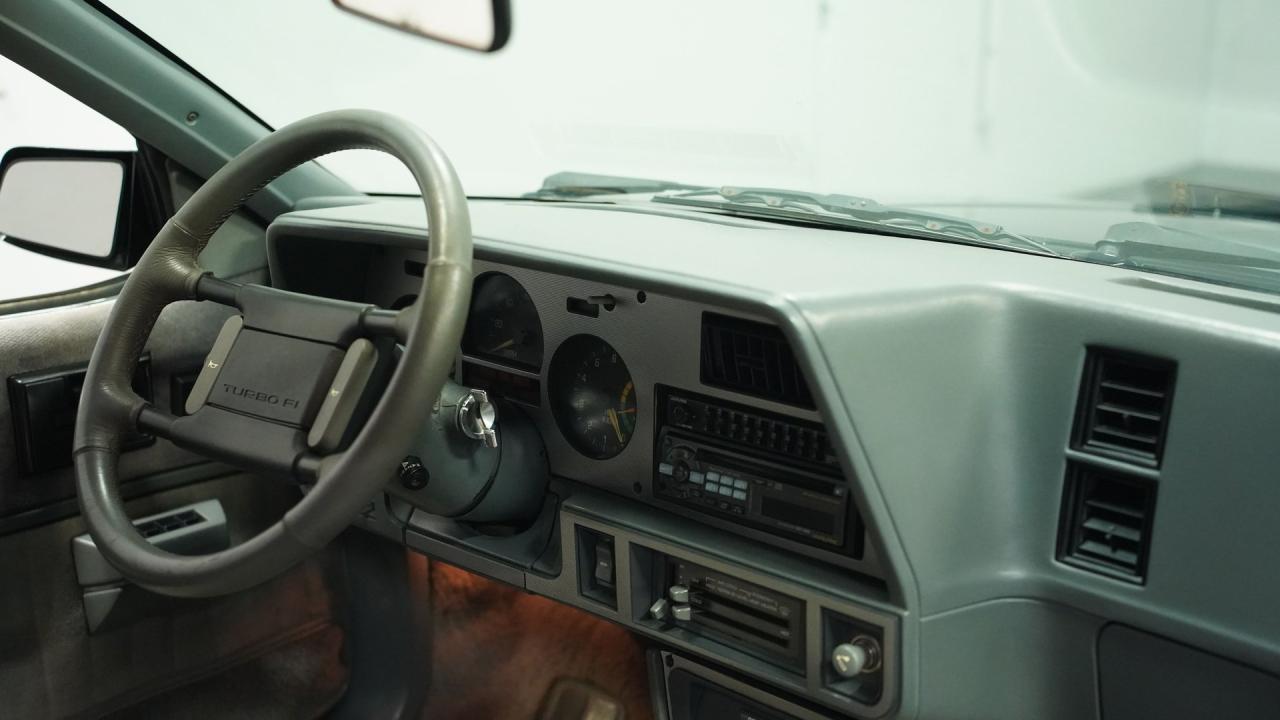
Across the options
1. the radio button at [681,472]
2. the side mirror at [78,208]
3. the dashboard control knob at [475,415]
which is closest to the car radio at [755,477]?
the radio button at [681,472]

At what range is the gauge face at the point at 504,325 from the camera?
195 cm

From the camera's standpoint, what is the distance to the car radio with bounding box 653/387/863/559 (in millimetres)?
1557

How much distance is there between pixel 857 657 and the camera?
1.52 meters

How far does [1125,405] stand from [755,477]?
20.6 inches

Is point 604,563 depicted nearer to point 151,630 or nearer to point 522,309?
point 522,309

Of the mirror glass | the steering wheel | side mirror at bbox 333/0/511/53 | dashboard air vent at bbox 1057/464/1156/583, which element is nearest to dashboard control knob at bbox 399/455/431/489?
the steering wheel

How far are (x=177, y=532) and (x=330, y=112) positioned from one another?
3.61ft

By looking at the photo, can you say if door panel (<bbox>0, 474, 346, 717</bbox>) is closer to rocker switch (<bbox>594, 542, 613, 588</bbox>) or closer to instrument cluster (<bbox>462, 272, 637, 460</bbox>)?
instrument cluster (<bbox>462, 272, 637, 460</bbox>)

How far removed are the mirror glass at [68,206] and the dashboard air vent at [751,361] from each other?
4.68 ft

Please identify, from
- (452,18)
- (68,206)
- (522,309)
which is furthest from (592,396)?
(68,206)

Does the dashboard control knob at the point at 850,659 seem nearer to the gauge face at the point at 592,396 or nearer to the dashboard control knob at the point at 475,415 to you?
the gauge face at the point at 592,396

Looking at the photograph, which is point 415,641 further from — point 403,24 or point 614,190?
point 403,24

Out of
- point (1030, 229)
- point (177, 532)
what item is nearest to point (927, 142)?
point (1030, 229)

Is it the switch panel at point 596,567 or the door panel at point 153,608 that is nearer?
the switch panel at point 596,567
